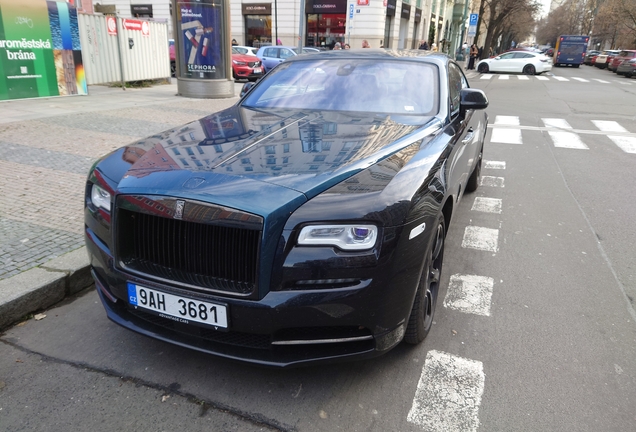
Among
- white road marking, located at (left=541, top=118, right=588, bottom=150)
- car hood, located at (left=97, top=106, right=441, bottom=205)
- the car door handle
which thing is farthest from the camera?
white road marking, located at (left=541, top=118, right=588, bottom=150)

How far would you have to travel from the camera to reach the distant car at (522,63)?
32.6 meters

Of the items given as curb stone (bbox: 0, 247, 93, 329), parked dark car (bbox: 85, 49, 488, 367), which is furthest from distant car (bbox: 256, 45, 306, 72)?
parked dark car (bbox: 85, 49, 488, 367)

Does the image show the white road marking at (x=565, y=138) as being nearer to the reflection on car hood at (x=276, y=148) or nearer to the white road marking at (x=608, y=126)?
the white road marking at (x=608, y=126)

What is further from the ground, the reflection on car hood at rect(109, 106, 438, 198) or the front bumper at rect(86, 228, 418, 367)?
the reflection on car hood at rect(109, 106, 438, 198)

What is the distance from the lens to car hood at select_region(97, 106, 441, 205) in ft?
7.49

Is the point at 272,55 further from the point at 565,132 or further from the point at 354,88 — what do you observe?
the point at 354,88

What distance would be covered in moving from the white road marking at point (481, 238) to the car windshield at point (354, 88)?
160cm

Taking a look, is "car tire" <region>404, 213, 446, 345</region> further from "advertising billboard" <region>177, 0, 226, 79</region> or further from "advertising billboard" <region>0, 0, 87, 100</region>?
"advertising billboard" <region>177, 0, 226, 79</region>

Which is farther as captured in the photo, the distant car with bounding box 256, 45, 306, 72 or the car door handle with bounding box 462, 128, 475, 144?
the distant car with bounding box 256, 45, 306, 72

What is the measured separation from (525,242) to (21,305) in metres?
4.36

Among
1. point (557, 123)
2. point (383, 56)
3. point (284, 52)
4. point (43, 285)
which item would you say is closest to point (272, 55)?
point (284, 52)

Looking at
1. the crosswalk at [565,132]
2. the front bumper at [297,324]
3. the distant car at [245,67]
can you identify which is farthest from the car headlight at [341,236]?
the distant car at [245,67]

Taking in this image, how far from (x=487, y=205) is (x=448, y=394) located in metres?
3.75

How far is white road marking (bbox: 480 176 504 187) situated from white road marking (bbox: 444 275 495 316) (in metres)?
3.21
